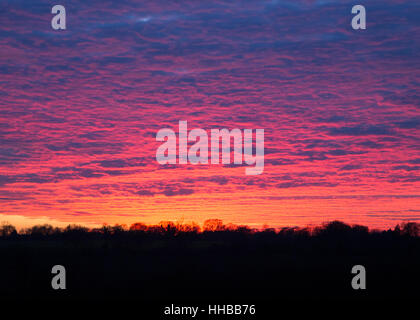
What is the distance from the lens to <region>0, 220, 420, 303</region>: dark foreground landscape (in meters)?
60.5

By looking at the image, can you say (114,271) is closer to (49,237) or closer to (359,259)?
(49,237)

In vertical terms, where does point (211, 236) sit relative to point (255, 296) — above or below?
above

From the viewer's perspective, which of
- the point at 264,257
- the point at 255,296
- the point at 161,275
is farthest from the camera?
the point at 264,257

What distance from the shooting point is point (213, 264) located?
71500mm

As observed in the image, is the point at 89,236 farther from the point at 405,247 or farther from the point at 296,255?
the point at 405,247

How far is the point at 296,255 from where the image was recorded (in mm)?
73500

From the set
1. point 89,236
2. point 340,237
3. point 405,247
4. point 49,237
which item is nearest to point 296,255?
point 340,237

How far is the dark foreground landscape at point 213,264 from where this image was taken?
60.5 meters

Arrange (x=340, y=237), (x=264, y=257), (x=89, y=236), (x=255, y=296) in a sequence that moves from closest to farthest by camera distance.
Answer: (x=255, y=296) → (x=264, y=257) → (x=340, y=237) → (x=89, y=236)

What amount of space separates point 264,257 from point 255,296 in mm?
13428

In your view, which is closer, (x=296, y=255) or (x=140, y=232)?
(x=296, y=255)
